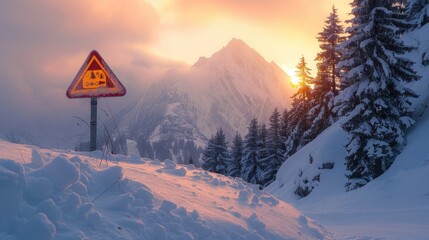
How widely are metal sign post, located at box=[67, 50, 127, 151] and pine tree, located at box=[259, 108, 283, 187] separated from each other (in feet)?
124

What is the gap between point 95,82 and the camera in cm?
672

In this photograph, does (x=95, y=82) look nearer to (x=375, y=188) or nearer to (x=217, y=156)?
(x=375, y=188)

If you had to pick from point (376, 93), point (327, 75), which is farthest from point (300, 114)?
point (376, 93)

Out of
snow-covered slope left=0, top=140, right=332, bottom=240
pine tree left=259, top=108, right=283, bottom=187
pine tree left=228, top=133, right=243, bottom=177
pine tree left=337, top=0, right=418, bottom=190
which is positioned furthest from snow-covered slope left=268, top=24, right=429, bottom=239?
pine tree left=228, top=133, right=243, bottom=177

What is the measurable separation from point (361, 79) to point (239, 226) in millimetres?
17329

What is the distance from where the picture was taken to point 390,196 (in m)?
16.7

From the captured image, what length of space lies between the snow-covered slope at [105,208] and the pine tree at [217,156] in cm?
4140

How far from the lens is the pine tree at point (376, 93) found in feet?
63.8

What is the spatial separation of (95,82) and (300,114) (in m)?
34.9

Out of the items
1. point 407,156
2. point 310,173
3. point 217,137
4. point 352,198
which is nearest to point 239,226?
point 352,198

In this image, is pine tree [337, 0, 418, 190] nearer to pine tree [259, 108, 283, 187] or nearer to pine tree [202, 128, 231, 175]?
pine tree [259, 108, 283, 187]

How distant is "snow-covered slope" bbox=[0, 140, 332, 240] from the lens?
306cm

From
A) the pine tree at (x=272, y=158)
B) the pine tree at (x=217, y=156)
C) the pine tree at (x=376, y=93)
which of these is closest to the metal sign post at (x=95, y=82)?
the pine tree at (x=376, y=93)

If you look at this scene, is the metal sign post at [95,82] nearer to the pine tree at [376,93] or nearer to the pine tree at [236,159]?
the pine tree at [376,93]
